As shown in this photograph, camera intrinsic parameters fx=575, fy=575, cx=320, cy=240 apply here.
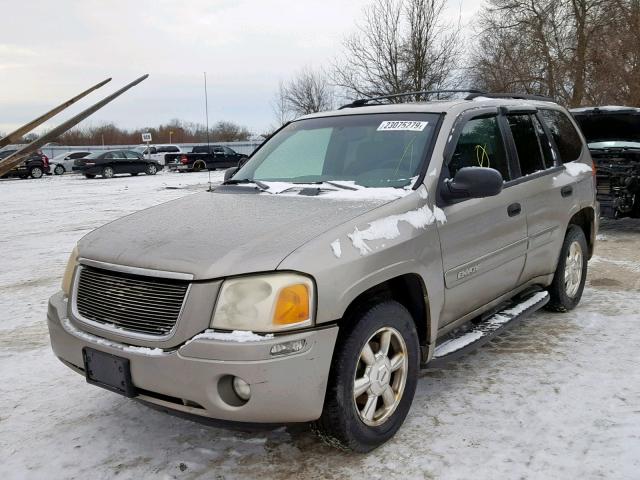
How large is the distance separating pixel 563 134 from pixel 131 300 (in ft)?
12.9

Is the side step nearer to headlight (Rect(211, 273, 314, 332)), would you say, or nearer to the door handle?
the door handle

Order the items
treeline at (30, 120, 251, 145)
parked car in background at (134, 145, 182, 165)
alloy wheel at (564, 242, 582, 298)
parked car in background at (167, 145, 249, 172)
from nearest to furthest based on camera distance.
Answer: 1. alloy wheel at (564, 242, 582, 298)
2. parked car in background at (167, 145, 249, 172)
3. parked car in background at (134, 145, 182, 165)
4. treeline at (30, 120, 251, 145)

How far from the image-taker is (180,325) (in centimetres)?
248

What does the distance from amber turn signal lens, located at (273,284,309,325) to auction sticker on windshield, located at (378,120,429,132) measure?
63.4 inches

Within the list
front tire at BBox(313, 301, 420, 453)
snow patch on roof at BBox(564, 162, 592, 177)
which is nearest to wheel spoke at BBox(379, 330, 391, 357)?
front tire at BBox(313, 301, 420, 453)

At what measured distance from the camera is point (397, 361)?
2.95 m

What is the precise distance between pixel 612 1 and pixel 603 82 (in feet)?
13.3

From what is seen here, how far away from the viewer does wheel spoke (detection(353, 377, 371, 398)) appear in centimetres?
273

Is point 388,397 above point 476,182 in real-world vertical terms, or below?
below

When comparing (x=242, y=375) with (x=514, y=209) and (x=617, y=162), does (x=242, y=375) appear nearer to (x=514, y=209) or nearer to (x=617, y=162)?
(x=514, y=209)

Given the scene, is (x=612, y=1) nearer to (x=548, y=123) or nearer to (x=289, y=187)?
(x=548, y=123)

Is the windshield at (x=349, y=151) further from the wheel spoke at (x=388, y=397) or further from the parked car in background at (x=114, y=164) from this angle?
the parked car in background at (x=114, y=164)

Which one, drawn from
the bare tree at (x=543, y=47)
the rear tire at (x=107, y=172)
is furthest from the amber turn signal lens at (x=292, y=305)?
the rear tire at (x=107, y=172)

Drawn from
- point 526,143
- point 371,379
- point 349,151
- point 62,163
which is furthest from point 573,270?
point 62,163
